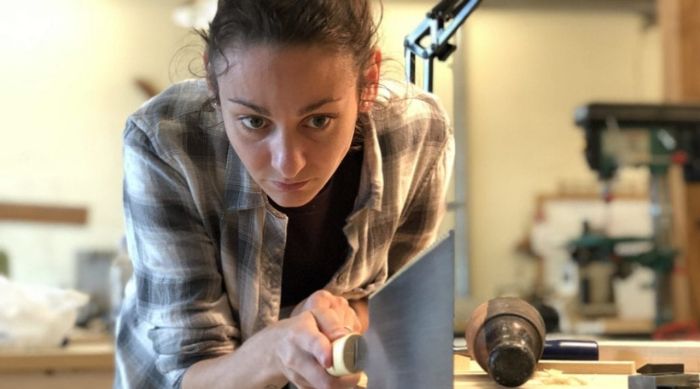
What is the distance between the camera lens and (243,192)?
99cm

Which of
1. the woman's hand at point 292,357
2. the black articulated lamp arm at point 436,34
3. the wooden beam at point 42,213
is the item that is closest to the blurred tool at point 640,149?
the black articulated lamp arm at point 436,34

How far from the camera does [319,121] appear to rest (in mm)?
820

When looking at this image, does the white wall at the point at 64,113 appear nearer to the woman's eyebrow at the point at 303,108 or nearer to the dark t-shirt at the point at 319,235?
the dark t-shirt at the point at 319,235

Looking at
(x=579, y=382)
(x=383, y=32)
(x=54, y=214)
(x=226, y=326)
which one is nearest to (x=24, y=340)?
(x=226, y=326)

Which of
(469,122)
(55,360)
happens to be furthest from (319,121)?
(469,122)

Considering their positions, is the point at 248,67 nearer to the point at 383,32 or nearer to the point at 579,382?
the point at 383,32

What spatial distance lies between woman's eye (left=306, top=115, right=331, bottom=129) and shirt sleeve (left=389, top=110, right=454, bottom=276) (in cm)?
32

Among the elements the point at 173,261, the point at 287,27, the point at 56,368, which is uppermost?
the point at 287,27

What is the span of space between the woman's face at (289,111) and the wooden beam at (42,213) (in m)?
3.11

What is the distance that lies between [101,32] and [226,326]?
3.22m

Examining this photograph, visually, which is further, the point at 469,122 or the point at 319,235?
the point at 469,122

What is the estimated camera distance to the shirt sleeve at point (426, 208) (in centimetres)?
114

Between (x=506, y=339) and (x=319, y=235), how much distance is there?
1.18 feet

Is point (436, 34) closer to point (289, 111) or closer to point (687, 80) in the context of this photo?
point (289, 111)
